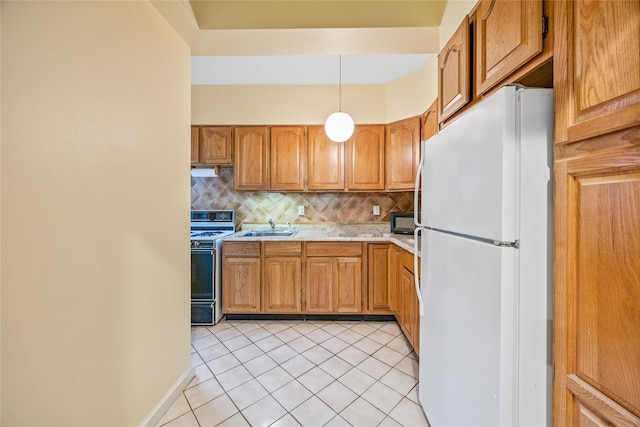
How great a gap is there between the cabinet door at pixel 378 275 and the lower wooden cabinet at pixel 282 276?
0.73m

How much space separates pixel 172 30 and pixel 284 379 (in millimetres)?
2372

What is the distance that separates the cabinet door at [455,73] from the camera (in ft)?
4.01

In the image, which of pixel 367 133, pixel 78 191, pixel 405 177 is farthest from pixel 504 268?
pixel 367 133

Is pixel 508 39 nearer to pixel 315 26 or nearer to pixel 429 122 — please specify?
pixel 315 26

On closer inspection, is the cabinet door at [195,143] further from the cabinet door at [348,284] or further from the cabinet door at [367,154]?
the cabinet door at [348,284]

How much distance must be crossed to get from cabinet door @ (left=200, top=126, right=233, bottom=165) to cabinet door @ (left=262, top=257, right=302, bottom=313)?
1.28 metres

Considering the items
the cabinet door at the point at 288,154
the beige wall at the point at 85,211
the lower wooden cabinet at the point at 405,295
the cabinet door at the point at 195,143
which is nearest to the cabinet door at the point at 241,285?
the cabinet door at the point at 288,154

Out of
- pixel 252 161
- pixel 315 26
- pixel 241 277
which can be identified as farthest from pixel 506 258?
pixel 252 161

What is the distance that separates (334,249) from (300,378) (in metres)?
1.18

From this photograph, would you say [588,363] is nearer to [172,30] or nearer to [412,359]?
[412,359]

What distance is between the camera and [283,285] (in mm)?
2604

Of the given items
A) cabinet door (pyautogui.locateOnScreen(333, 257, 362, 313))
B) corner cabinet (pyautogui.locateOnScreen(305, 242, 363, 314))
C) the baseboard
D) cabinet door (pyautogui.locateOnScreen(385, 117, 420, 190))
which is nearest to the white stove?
the baseboard

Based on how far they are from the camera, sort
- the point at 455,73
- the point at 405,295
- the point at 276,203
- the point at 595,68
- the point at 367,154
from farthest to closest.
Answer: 1. the point at 276,203
2. the point at 367,154
3. the point at 405,295
4. the point at 455,73
5. the point at 595,68

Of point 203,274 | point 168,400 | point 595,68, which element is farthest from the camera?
point 203,274
